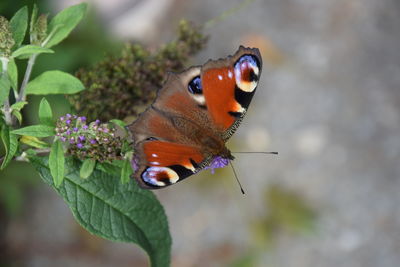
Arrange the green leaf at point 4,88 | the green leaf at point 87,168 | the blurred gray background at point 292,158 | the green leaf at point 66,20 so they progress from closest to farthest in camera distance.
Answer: the green leaf at point 4,88 < the green leaf at point 87,168 < the green leaf at point 66,20 < the blurred gray background at point 292,158

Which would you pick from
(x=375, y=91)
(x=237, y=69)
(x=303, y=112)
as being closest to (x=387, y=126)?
(x=375, y=91)

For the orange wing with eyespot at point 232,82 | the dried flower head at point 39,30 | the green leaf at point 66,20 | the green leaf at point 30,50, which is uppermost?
the orange wing with eyespot at point 232,82

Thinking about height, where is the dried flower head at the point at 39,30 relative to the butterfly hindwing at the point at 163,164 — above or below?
above

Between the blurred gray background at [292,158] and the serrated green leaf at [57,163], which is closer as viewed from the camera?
the serrated green leaf at [57,163]

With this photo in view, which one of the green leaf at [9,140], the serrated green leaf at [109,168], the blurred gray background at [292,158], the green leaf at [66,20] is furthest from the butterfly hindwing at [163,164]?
the blurred gray background at [292,158]

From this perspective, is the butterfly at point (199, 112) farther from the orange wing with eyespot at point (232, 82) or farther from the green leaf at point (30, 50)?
the green leaf at point (30, 50)

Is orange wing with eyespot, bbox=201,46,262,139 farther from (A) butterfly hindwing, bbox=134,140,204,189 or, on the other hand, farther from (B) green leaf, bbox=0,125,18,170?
(B) green leaf, bbox=0,125,18,170

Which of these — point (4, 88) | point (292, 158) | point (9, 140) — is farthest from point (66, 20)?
point (292, 158)

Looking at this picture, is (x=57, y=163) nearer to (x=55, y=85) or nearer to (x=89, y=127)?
(x=89, y=127)
